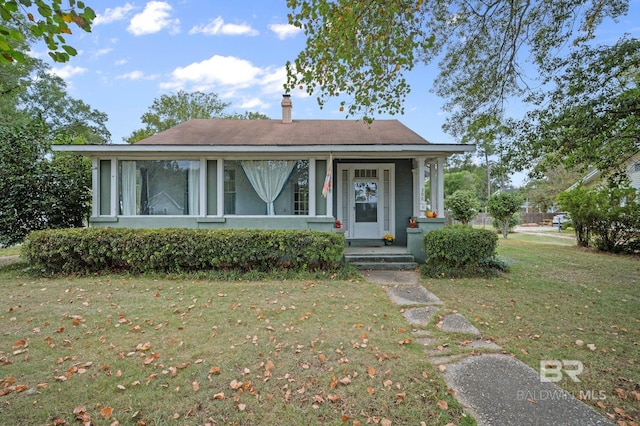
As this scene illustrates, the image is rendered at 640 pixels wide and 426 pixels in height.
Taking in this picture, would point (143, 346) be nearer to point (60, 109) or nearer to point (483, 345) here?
point (483, 345)

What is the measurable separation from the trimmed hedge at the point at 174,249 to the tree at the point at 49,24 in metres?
4.57

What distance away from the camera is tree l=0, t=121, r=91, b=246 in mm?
7184

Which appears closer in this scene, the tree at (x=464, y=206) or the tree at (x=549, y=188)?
the tree at (x=464, y=206)

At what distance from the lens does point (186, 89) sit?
1016 inches

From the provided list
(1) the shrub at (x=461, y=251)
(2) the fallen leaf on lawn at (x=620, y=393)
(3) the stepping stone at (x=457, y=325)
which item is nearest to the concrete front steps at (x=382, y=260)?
(1) the shrub at (x=461, y=251)

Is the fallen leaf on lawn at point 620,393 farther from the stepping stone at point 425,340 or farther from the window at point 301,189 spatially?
the window at point 301,189

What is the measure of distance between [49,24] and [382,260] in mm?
6870

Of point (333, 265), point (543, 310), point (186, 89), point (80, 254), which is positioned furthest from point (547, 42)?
point (186, 89)

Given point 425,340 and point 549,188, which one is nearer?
point 425,340

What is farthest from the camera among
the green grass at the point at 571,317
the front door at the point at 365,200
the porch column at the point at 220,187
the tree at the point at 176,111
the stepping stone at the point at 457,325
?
the tree at the point at 176,111

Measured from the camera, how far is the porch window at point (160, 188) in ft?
26.5

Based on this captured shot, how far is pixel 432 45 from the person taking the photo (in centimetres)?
521

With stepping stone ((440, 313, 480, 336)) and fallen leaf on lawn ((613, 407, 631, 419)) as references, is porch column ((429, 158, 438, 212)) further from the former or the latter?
fallen leaf on lawn ((613, 407, 631, 419))

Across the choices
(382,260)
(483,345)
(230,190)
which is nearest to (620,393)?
(483,345)
